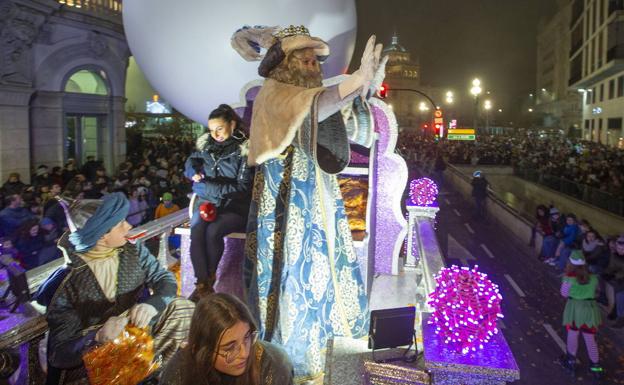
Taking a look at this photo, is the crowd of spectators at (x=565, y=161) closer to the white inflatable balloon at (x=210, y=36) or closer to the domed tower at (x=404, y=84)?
the white inflatable balloon at (x=210, y=36)

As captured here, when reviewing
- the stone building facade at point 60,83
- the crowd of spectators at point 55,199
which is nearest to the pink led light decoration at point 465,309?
the crowd of spectators at point 55,199

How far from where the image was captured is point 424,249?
16.0 feet

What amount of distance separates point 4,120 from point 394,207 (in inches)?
447

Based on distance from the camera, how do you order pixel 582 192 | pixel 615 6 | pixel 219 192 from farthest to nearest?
pixel 615 6 < pixel 582 192 < pixel 219 192

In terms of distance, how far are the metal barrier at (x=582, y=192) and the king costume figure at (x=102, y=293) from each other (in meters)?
17.6

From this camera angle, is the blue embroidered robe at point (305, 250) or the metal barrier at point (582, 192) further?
the metal barrier at point (582, 192)

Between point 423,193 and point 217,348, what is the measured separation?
5108mm

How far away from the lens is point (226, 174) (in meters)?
4.11

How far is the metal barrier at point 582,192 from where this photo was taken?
1688 cm

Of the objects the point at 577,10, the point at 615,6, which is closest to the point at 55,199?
the point at 615,6

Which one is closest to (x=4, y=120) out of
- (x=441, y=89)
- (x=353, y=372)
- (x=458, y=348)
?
(x=353, y=372)

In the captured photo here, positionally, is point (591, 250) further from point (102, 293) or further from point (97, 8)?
point (97, 8)

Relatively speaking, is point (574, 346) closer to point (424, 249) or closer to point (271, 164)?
point (424, 249)

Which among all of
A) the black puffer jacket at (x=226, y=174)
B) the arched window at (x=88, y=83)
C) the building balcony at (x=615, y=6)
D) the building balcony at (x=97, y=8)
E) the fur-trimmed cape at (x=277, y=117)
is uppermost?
the building balcony at (x=615, y=6)
